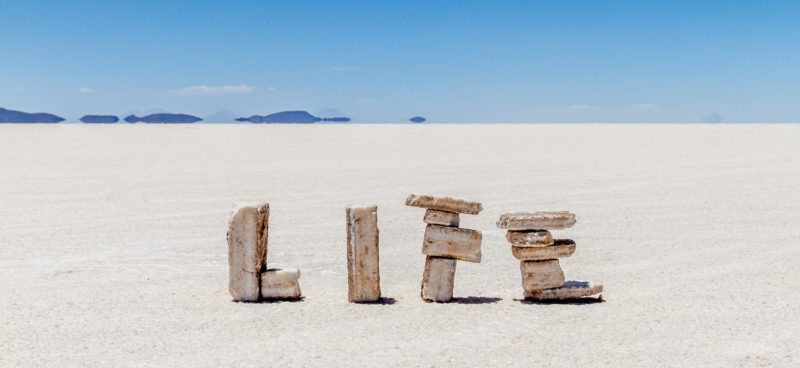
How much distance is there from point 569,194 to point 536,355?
37.1 feet

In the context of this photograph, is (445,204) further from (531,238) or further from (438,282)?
(531,238)

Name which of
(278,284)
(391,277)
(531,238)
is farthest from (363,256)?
(531,238)

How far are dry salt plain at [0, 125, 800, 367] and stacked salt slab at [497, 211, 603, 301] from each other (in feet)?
0.68

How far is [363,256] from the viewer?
25.9 feet

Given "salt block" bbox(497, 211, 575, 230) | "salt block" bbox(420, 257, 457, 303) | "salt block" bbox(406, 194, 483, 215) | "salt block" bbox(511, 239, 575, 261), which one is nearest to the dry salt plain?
"salt block" bbox(420, 257, 457, 303)

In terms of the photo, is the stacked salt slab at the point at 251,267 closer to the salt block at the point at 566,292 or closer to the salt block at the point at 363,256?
the salt block at the point at 363,256

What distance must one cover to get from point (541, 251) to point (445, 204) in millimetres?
951

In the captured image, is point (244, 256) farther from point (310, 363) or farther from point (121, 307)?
point (310, 363)

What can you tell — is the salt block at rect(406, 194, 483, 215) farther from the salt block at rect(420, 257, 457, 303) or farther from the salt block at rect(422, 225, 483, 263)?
the salt block at rect(420, 257, 457, 303)

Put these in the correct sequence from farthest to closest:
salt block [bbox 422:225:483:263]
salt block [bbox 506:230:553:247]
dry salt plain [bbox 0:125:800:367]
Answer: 1. salt block [bbox 422:225:483:263]
2. salt block [bbox 506:230:553:247]
3. dry salt plain [bbox 0:125:800:367]

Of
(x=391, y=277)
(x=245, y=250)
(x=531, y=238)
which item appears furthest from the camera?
(x=391, y=277)

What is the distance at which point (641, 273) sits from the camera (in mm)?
9297

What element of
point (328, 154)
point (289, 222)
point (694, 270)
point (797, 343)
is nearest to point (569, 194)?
point (289, 222)

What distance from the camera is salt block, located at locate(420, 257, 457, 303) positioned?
7902mm
